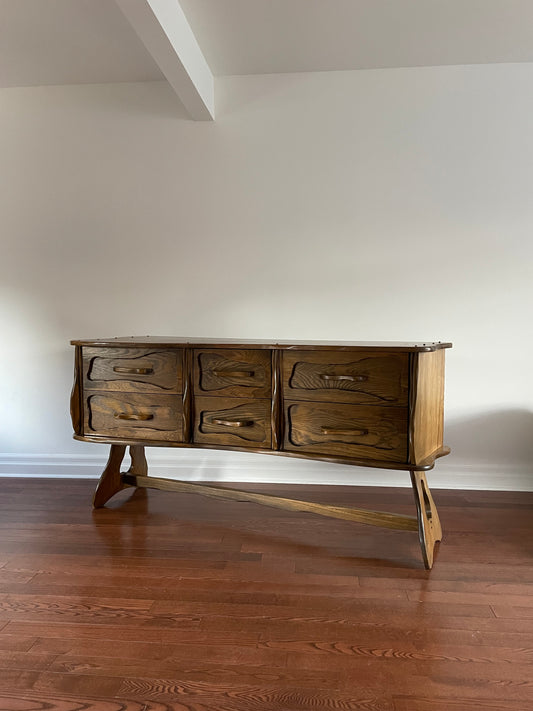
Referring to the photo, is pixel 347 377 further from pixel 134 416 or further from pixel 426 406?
pixel 134 416

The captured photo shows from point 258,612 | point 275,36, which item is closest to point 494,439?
point 258,612

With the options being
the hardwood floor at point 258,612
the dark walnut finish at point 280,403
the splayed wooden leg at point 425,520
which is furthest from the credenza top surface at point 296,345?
the hardwood floor at point 258,612

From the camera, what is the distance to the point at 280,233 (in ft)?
9.53

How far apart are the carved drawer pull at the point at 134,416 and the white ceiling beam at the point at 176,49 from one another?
1.50 metres

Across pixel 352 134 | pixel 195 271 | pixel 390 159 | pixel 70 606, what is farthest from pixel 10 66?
pixel 70 606

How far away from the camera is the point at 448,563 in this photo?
199 centimetres

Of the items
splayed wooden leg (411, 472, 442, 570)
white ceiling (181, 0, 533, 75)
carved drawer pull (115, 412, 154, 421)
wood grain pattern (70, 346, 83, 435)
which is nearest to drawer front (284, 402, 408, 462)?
splayed wooden leg (411, 472, 442, 570)

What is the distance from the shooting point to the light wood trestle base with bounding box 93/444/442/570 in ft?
6.61

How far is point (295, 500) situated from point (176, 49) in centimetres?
193

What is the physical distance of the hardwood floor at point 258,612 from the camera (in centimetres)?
131

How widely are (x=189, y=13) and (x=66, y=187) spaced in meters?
1.18

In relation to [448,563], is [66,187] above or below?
above

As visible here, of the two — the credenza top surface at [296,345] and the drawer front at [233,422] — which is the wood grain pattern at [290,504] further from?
the credenza top surface at [296,345]

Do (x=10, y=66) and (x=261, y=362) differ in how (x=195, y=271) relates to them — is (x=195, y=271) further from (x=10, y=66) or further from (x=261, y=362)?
(x=10, y=66)
